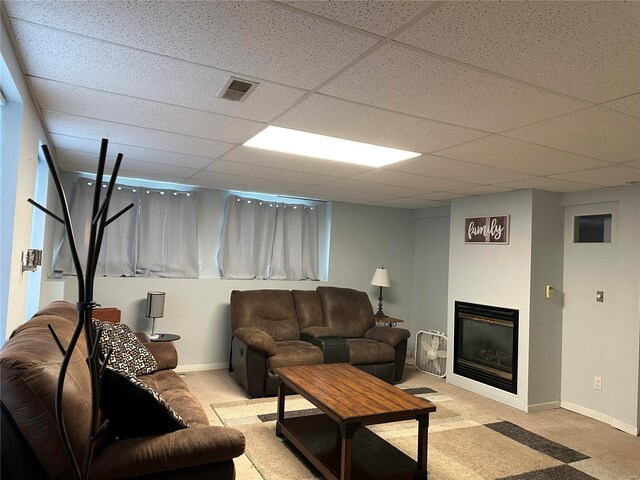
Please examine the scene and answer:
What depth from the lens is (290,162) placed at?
141 inches

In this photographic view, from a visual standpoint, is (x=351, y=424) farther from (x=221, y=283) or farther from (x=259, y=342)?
(x=221, y=283)

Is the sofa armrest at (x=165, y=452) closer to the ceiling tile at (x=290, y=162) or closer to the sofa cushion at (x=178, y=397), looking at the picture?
the sofa cushion at (x=178, y=397)

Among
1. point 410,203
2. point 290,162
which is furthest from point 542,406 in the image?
point 290,162

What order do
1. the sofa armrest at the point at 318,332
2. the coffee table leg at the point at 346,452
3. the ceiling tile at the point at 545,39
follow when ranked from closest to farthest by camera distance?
the ceiling tile at the point at 545,39
the coffee table leg at the point at 346,452
the sofa armrest at the point at 318,332

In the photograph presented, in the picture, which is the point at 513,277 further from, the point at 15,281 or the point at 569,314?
the point at 15,281

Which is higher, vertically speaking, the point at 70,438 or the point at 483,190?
the point at 483,190

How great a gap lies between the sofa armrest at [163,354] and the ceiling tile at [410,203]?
11.0ft

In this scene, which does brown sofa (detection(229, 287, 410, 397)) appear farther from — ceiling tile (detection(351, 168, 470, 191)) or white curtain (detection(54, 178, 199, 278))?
ceiling tile (detection(351, 168, 470, 191))

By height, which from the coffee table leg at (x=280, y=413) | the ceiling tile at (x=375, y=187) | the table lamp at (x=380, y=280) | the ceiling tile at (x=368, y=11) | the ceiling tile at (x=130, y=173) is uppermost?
the ceiling tile at (x=130, y=173)

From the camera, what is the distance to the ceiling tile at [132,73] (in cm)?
164

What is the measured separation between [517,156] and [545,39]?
1688mm

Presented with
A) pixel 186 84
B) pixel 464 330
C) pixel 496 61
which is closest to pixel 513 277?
pixel 464 330

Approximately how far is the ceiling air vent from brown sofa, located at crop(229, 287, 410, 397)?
2704mm

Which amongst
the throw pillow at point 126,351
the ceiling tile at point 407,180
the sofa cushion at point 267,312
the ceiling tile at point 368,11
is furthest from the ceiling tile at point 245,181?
the ceiling tile at point 368,11
